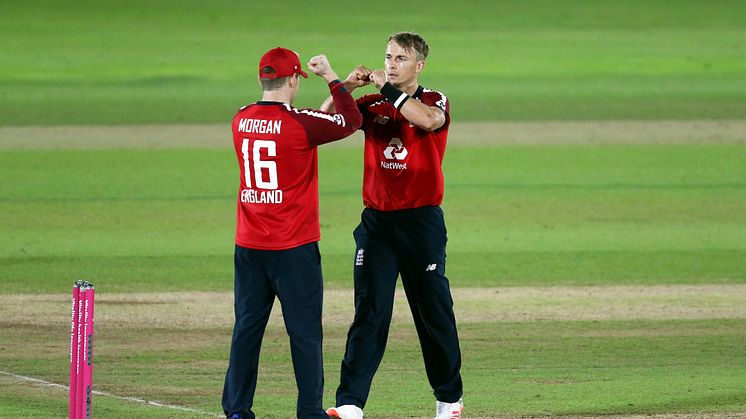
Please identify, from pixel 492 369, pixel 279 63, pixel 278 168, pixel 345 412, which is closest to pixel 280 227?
pixel 278 168

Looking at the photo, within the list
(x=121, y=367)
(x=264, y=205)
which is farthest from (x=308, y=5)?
(x=264, y=205)

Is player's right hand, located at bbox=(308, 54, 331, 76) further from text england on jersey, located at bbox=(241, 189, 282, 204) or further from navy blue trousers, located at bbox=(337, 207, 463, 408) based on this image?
navy blue trousers, located at bbox=(337, 207, 463, 408)

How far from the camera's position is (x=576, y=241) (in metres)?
17.7

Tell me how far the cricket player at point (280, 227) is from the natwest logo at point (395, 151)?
547 millimetres

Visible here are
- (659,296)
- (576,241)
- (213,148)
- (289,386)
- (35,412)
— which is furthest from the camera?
(213,148)

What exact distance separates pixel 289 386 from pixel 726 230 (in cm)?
976

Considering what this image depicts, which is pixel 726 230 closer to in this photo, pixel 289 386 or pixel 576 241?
pixel 576 241

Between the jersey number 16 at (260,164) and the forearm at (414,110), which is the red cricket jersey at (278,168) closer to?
the jersey number 16 at (260,164)

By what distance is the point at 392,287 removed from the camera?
26.9ft

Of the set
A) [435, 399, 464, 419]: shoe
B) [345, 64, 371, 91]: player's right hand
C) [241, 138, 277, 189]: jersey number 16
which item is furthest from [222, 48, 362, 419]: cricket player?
[435, 399, 464, 419]: shoe

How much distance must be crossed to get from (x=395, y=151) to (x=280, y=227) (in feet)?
3.13

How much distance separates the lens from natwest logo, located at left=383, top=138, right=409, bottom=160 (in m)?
8.16

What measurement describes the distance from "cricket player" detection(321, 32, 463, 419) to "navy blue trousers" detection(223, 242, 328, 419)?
58 cm

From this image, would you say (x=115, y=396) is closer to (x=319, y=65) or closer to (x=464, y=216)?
(x=319, y=65)
